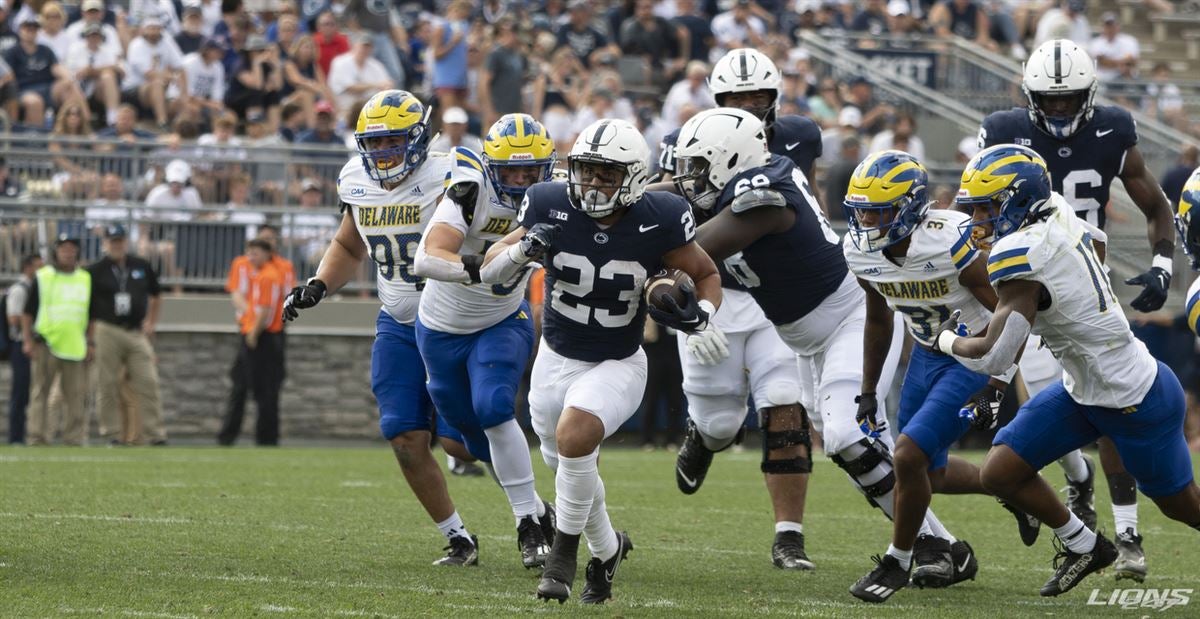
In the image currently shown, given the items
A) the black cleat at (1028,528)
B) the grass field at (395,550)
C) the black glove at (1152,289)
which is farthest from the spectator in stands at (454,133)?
the black glove at (1152,289)

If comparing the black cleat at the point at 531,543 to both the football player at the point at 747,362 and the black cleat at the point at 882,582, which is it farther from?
the black cleat at the point at 882,582

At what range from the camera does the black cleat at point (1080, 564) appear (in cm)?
633

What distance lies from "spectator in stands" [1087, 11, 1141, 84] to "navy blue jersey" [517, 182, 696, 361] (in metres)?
14.5

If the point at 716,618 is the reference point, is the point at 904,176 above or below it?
above

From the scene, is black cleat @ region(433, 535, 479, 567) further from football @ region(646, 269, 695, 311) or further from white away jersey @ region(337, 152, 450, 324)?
football @ region(646, 269, 695, 311)

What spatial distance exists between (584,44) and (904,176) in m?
12.3

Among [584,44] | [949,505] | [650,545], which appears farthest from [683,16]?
[650,545]

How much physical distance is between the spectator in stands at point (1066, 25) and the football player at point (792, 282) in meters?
13.2

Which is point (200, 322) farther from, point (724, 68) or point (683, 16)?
point (724, 68)

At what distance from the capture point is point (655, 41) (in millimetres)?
18453

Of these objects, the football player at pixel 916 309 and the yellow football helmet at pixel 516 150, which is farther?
the yellow football helmet at pixel 516 150

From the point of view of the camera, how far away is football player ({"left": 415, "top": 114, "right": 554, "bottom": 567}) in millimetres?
6648

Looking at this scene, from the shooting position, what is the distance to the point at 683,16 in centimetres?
1867

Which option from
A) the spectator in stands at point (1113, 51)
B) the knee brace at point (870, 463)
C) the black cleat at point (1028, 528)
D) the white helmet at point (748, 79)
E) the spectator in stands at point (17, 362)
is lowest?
the spectator in stands at point (17, 362)
